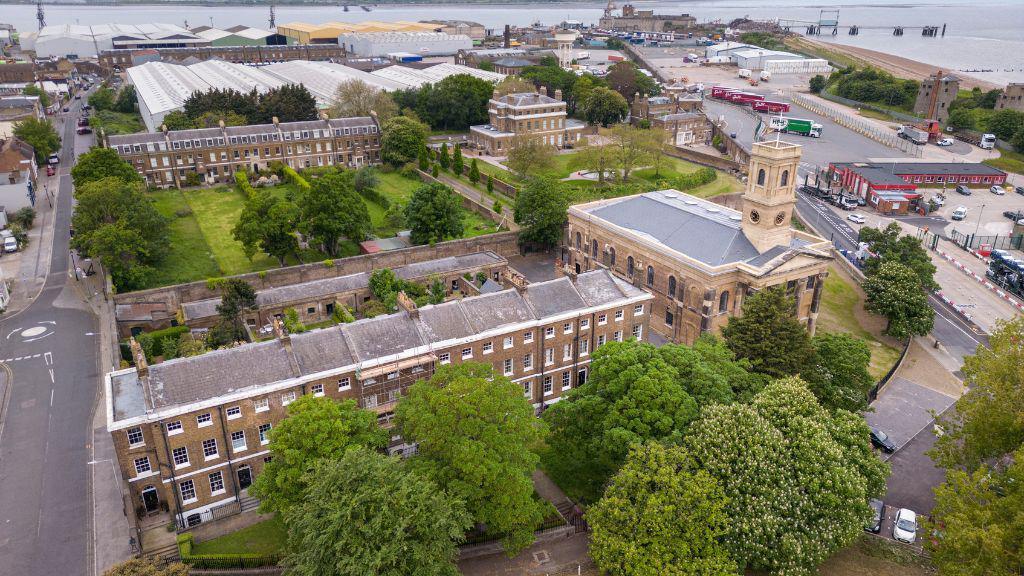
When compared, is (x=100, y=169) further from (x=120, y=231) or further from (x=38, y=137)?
(x=38, y=137)

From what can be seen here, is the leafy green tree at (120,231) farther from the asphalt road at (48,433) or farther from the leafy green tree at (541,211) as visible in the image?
the leafy green tree at (541,211)

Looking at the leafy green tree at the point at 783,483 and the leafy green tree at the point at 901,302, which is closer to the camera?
the leafy green tree at the point at 783,483

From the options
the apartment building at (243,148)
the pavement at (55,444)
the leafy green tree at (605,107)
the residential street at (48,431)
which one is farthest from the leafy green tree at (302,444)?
the leafy green tree at (605,107)

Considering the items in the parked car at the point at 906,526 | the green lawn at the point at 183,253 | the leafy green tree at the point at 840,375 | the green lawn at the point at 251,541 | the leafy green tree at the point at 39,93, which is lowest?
the green lawn at the point at 251,541

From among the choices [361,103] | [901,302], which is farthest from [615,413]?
[361,103]

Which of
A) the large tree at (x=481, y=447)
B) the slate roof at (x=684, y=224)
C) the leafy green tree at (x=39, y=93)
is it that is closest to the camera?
the large tree at (x=481, y=447)

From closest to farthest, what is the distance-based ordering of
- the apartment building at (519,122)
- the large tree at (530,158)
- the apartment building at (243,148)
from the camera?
the apartment building at (243,148)
the large tree at (530,158)
the apartment building at (519,122)
